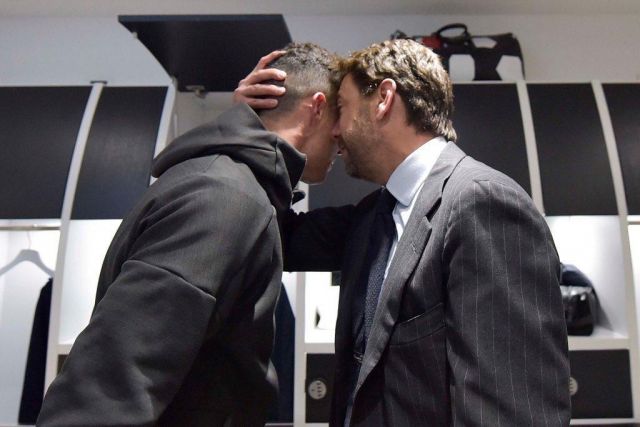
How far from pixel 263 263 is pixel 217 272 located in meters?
0.11

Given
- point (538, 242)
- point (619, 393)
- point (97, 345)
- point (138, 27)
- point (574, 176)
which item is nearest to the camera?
point (97, 345)

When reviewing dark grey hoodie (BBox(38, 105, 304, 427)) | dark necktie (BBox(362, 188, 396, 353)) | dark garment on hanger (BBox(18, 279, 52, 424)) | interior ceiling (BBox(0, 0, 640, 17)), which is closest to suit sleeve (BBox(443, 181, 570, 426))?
dark necktie (BBox(362, 188, 396, 353))

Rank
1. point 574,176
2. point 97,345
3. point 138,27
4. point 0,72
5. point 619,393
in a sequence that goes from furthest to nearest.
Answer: point 0,72 < point 574,176 < point 619,393 < point 138,27 < point 97,345

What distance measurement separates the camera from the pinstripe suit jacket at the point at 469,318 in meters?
0.77

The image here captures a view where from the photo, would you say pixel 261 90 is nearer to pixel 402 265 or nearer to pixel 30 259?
pixel 402 265

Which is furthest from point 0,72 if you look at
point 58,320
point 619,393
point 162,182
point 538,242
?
point 619,393

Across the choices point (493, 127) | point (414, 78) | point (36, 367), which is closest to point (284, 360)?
point (36, 367)

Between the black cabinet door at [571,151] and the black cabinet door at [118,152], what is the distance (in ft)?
6.13

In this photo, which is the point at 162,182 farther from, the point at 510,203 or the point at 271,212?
the point at 510,203

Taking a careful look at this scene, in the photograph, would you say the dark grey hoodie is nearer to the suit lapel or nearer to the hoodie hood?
the hoodie hood

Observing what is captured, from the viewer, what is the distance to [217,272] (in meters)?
0.75

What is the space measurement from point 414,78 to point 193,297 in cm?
66

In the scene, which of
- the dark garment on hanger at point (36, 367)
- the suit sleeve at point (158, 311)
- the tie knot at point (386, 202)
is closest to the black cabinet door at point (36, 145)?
the dark garment on hanger at point (36, 367)

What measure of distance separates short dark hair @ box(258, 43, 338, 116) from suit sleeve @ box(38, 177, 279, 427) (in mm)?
384
